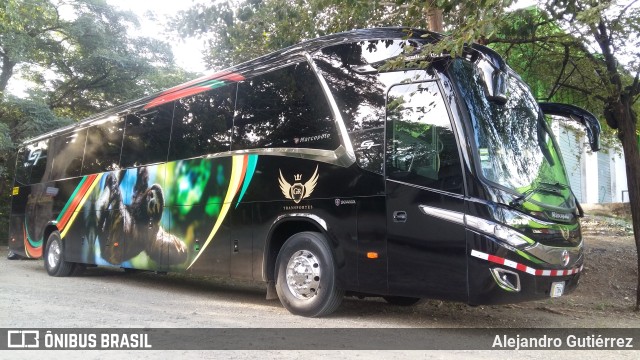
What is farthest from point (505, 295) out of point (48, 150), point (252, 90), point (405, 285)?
point (48, 150)

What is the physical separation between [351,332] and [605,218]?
556 inches

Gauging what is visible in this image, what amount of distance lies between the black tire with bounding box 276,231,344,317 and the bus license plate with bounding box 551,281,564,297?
7.15 ft

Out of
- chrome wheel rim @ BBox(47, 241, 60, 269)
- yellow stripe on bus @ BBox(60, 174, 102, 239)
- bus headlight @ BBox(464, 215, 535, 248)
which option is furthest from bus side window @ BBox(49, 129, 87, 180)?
bus headlight @ BBox(464, 215, 535, 248)

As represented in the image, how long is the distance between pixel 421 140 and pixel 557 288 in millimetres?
1966

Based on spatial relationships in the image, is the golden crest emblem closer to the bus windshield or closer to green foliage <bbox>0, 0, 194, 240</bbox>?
the bus windshield

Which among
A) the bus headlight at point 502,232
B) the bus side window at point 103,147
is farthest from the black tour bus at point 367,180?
the bus side window at point 103,147

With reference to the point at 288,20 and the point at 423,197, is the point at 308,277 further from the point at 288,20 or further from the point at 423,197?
the point at 288,20

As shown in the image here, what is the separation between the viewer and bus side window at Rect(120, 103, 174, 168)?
348 inches

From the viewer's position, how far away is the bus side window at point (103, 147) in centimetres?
1004

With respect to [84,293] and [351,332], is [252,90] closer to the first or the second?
[351,332]

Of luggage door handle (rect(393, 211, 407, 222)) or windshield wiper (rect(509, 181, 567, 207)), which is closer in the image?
windshield wiper (rect(509, 181, 567, 207))

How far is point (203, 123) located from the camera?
26.3ft

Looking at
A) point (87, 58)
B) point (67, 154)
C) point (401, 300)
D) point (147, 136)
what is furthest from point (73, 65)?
point (401, 300)

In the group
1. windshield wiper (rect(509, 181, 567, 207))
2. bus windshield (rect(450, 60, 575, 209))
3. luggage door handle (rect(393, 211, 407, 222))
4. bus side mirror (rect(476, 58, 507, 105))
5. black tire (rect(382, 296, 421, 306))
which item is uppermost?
bus side mirror (rect(476, 58, 507, 105))
